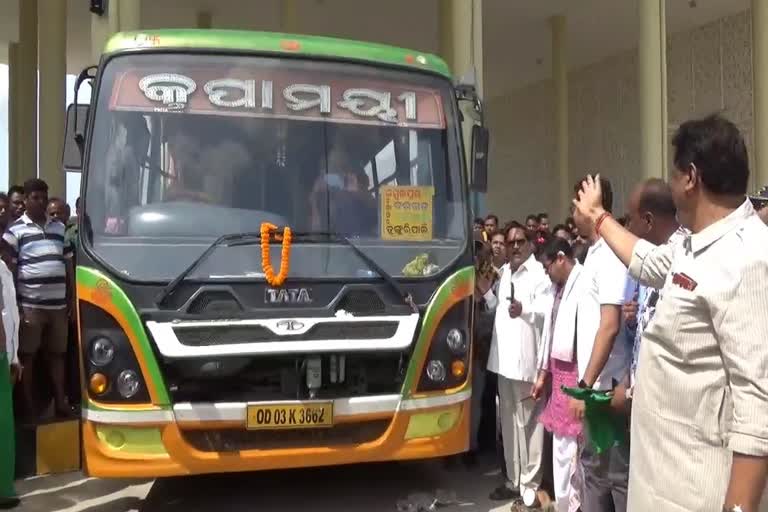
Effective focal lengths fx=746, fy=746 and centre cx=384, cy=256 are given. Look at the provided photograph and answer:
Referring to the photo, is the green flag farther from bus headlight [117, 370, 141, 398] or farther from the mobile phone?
bus headlight [117, 370, 141, 398]

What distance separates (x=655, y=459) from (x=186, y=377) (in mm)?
2645

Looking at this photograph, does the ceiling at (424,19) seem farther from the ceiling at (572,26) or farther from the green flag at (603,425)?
the green flag at (603,425)

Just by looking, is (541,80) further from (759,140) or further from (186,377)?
(186,377)

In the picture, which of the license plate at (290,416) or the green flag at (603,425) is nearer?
the green flag at (603,425)

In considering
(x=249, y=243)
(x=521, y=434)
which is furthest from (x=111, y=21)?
(x=521, y=434)

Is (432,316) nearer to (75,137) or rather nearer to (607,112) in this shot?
(75,137)

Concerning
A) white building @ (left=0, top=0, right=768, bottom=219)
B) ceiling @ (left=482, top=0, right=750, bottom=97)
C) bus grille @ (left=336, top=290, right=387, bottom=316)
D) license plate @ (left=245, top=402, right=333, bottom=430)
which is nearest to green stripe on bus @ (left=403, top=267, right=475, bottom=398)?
bus grille @ (left=336, top=290, right=387, bottom=316)

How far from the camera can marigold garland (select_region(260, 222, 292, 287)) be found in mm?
4023

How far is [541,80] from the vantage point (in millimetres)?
21406

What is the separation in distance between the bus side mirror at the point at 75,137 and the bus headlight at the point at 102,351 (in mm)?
1121

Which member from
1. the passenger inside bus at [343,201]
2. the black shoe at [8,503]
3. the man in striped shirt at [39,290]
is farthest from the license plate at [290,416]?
the man in striped shirt at [39,290]

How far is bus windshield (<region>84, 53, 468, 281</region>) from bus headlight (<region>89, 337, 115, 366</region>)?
379 millimetres

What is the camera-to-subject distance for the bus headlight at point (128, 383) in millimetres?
3889

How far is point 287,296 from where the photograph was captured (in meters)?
4.05
